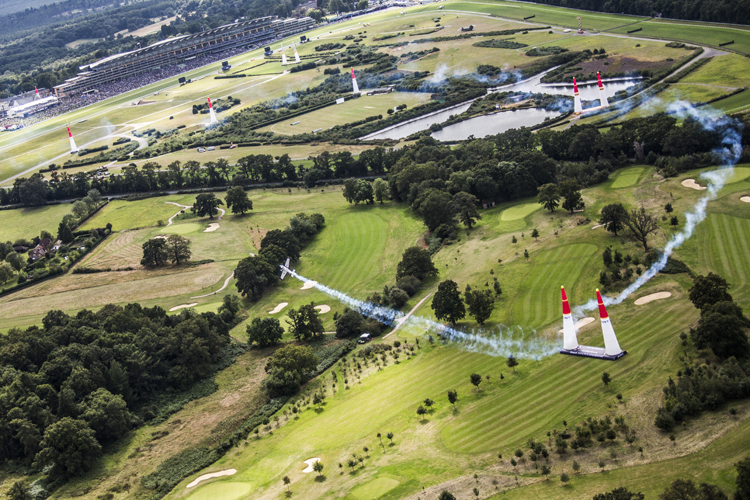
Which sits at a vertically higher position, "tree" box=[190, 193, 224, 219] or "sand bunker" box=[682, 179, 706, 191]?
"sand bunker" box=[682, 179, 706, 191]

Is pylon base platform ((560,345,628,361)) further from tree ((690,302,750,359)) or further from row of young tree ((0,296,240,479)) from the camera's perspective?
row of young tree ((0,296,240,479))

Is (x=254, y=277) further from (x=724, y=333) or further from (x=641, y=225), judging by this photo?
(x=724, y=333)

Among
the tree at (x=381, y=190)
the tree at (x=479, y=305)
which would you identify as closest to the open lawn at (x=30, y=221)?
the tree at (x=381, y=190)

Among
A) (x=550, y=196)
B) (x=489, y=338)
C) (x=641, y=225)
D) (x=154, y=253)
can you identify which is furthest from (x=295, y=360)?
(x=154, y=253)

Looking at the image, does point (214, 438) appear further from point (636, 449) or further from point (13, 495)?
point (636, 449)

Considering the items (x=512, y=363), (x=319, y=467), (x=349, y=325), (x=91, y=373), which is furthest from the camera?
(x=349, y=325)

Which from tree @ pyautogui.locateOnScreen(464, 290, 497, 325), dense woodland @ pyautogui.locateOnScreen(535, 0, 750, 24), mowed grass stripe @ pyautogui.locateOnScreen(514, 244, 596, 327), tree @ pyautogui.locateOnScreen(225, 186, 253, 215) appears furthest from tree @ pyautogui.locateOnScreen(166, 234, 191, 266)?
dense woodland @ pyautogui.locateOnScreen(535, 0, 750, 24)

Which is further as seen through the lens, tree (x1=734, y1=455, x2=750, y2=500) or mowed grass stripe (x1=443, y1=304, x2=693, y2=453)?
mowed grass stripe (x1=443, y1=304, x2=693, y2=453)
